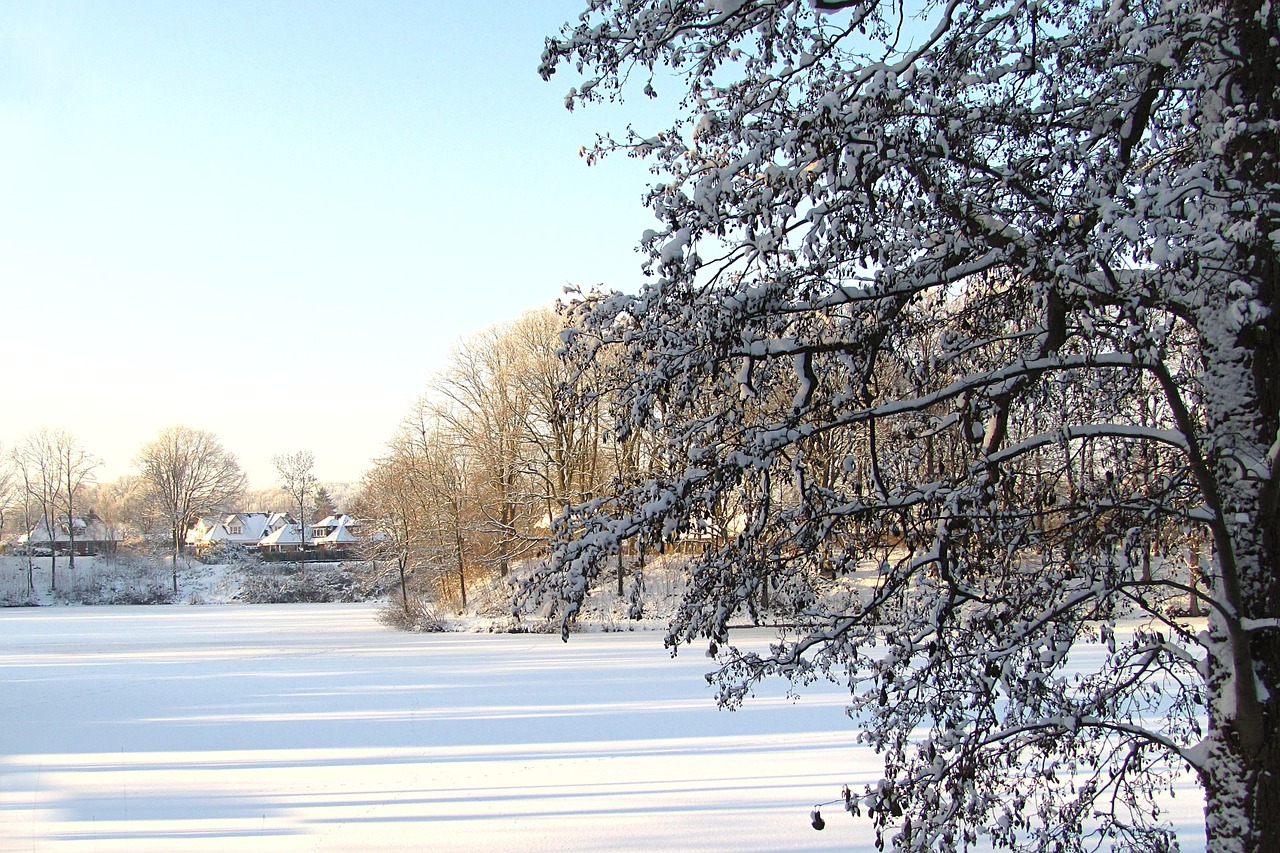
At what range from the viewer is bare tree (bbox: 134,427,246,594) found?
194 feet

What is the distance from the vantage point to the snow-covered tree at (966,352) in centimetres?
322

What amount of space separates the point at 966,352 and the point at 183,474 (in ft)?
209

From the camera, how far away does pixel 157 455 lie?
196ft

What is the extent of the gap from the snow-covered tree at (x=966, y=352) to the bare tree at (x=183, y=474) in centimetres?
6041

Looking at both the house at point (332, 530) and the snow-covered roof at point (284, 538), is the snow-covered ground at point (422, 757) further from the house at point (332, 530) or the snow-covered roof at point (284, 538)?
the snow-covered roof at point (284, 538)

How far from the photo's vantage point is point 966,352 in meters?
4.09

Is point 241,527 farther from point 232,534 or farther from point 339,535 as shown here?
point 339,535

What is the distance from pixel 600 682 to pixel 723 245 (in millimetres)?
12851

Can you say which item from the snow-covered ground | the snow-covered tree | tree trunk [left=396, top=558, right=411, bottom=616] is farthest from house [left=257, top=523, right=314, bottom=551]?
the snow-covered tree

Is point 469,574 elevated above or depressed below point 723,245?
below

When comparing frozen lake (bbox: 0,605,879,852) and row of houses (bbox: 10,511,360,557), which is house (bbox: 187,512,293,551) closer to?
row of houses (bbox: 10,511,360,557)

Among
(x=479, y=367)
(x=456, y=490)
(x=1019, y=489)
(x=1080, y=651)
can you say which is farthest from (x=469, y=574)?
(x=1019, y=489)

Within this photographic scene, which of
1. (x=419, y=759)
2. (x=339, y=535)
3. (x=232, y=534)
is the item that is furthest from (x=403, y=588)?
A: (x=232, y=534)

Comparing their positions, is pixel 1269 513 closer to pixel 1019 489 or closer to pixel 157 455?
pixel 1019 489
